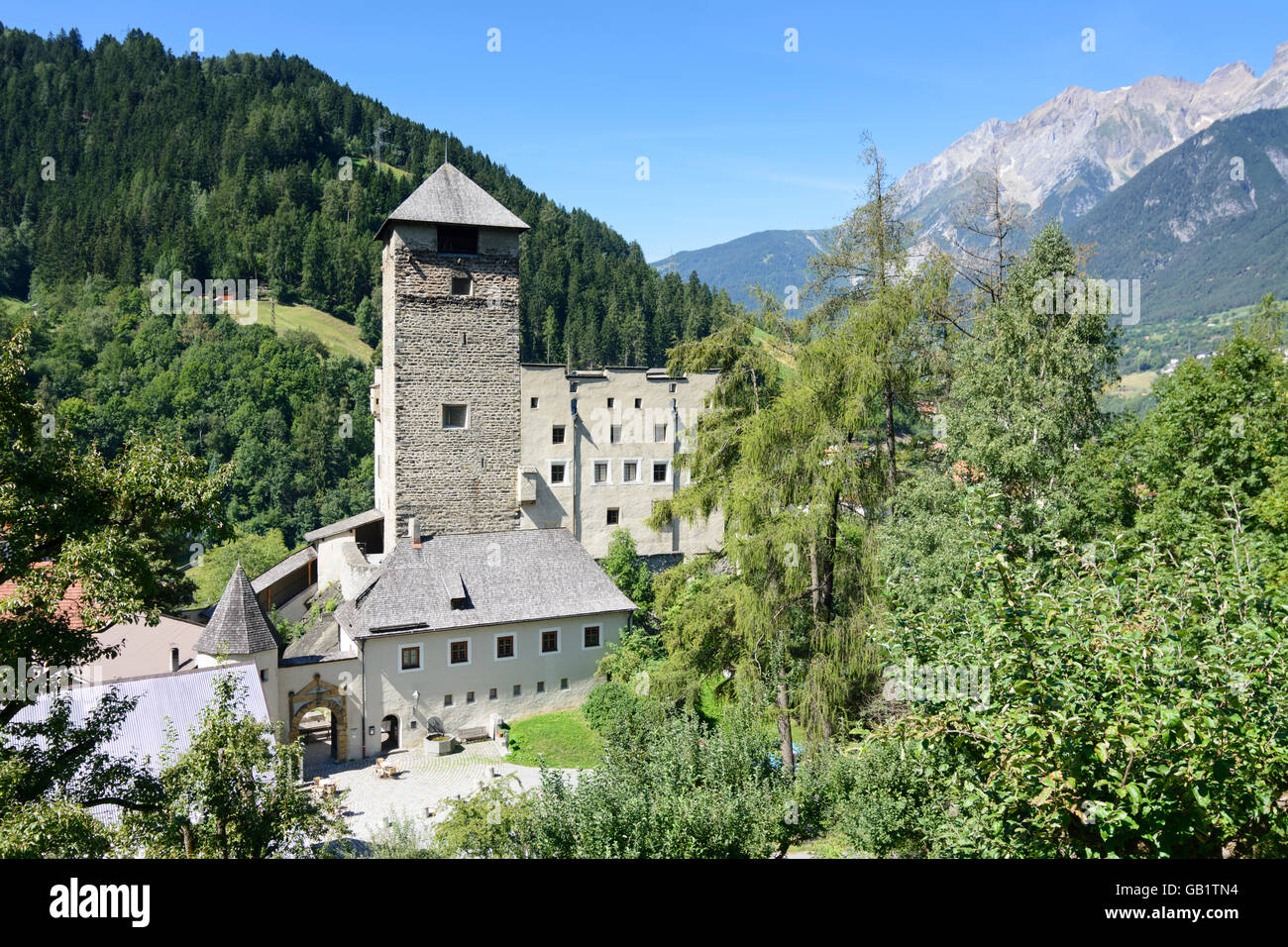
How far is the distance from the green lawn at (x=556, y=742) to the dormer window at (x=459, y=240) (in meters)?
20.1

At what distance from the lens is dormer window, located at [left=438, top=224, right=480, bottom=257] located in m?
36.8

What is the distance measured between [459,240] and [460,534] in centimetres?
1303

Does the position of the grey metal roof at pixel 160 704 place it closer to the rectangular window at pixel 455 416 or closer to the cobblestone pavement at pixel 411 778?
the cobblestone pavement at pixel 411 778

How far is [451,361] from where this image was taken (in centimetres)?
3684

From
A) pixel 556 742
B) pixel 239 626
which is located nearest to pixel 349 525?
pixel 239 626

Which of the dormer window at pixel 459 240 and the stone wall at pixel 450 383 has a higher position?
the dormer window at pixel 459 240

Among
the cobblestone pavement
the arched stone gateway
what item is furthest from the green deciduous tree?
the arched stone gateway

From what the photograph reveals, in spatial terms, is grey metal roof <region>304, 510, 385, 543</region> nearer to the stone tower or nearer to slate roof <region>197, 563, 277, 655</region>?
the stone tower

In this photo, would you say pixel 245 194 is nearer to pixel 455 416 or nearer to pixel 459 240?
pixel 459 240

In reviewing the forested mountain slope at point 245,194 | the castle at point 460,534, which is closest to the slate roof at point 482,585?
the castle at point 460,534

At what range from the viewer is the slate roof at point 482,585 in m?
30.1

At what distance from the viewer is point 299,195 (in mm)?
125000

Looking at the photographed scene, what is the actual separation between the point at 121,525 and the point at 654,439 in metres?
33.1
